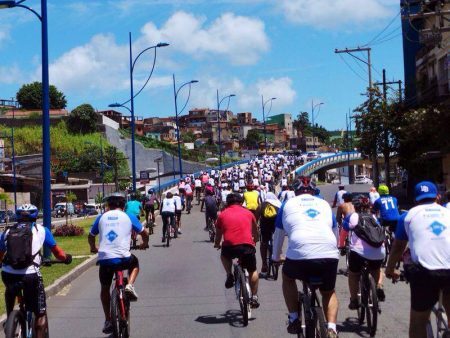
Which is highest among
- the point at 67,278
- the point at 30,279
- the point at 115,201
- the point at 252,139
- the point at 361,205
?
the point at 252,139

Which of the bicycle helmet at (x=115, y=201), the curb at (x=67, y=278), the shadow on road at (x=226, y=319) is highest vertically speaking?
the bicycle helmet at (x=115, y=201)

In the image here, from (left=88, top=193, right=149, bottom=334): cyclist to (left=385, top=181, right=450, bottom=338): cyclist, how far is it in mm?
3446

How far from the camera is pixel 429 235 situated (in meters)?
5.49

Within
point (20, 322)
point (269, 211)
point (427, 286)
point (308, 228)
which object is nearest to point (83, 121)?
point (269, 211)

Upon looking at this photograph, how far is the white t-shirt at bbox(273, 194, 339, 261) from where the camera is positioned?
612 centimetres

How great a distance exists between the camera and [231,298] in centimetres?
1101

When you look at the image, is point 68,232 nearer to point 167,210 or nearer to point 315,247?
point 167,210

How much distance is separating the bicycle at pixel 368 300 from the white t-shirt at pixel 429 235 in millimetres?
2309

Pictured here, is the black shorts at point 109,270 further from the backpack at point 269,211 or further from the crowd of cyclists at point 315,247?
the backpack at point 269,211

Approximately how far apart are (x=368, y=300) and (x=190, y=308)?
3.21 metres

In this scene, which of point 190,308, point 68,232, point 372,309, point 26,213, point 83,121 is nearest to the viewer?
point 26,213

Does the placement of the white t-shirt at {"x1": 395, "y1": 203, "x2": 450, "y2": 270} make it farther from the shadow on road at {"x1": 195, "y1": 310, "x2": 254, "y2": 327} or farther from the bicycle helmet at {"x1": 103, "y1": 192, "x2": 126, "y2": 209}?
the shadow on road at {"x1": 195, "y1": 310, "x2": 254, "y2": 327}

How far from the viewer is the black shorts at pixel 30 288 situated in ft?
21.7

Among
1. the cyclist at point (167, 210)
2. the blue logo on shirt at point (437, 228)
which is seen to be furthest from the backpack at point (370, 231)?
the cyclist at point (167, 210)
